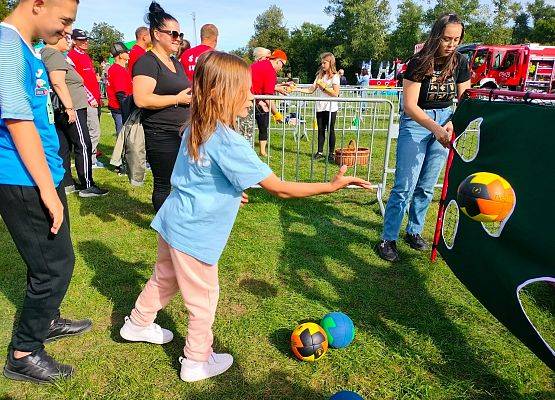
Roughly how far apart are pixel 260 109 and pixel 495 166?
22.2 feet

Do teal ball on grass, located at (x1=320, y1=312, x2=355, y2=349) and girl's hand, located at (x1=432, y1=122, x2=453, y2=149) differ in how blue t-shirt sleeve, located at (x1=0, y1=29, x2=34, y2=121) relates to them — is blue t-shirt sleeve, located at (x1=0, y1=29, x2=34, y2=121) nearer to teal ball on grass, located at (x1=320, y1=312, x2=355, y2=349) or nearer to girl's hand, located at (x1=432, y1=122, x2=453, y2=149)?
teal ball on grass, located at (x1=320, y1=312, x2=355, y2=349)

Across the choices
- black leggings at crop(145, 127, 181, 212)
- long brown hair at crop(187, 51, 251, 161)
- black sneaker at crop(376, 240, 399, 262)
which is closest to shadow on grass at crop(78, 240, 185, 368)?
black leggings at crop(145, 127, 181, 212)

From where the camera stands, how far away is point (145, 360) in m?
2.67

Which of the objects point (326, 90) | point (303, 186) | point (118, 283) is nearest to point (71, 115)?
point (118, 283)

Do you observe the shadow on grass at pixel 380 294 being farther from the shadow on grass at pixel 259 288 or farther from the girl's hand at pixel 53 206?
the girl's hand at pixel 53 206

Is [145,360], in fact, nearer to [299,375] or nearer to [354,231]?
[299,375]

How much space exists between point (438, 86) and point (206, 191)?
2.55m

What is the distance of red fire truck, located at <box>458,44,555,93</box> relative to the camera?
21.5 metres

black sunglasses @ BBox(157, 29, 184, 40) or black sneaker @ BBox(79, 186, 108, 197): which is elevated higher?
black sunglasses @ BBox(157, 29, 184, 40)

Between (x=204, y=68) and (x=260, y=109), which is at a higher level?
(x=204, y=68)

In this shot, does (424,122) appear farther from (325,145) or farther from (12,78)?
(325,145)

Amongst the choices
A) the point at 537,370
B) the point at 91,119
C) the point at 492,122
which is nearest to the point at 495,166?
the point at 492,122

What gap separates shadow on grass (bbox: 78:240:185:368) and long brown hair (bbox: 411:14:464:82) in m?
2.91

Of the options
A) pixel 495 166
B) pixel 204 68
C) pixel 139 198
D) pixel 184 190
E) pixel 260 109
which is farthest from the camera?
pixel 260 109
